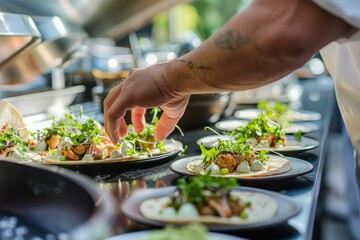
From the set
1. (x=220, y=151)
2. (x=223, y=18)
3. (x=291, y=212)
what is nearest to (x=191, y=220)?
(x=291, y=212)

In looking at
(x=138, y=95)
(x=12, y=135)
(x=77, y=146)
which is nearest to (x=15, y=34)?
(x=12, y=135)

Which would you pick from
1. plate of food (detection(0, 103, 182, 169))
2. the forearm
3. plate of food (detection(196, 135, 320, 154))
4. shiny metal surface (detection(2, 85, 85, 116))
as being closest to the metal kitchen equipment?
shiny metal surface (detection(2, 85, 85, 116))

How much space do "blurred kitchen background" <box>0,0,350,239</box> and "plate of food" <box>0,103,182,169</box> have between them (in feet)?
1.19

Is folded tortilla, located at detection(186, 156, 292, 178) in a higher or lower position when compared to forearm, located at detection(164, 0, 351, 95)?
lower

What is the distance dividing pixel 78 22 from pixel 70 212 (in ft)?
12.2

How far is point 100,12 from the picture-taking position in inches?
183

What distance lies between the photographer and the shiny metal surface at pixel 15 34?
81.8 inches

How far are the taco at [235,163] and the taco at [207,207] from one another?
471 millimetres

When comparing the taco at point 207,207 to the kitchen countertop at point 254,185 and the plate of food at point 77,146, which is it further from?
the plate of food at point 77,146

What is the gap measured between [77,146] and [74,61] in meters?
2.48

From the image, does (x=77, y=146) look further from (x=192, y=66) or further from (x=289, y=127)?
(x=289, y=127)

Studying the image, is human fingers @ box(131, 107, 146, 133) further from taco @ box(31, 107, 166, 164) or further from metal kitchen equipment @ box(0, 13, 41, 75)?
metal kitchen equipment @ box(0, 13, 41, 75)

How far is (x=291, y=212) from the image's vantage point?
46.8 inches

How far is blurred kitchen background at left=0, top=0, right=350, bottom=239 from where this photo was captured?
2.65 meters
